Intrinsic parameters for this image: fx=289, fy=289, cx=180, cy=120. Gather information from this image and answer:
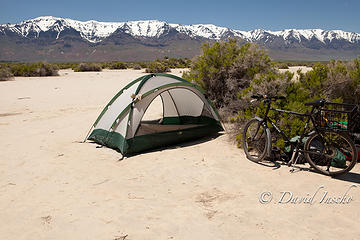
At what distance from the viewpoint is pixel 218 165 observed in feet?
19.2

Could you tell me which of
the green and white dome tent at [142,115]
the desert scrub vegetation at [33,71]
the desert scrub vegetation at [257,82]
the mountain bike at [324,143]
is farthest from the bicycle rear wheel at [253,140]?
the desert scrub vegetation at [33,71]

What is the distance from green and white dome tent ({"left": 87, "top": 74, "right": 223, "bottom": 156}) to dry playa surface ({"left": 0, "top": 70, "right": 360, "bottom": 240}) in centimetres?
30

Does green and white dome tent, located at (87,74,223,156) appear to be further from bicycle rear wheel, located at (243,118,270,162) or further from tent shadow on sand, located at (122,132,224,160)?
bicycle rear wheel, located at (243,118,270,162)

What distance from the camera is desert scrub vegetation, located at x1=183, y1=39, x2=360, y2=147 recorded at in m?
6.66

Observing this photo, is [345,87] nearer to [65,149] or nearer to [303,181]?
[303,181]

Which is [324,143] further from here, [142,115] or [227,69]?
[227,69]

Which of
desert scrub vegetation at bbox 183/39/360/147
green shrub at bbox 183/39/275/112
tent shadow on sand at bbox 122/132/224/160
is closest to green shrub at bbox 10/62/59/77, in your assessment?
desert scrub vegetation at bbox 183/39/360/147

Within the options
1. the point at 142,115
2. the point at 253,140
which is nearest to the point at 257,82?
the point at 253,140

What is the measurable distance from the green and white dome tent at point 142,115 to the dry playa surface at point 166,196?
30 centimetres

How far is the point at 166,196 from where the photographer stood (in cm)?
461

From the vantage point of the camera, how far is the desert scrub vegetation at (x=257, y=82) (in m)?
6.66

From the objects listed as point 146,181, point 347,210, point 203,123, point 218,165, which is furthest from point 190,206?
point 203,123

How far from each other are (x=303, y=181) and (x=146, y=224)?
110 inches

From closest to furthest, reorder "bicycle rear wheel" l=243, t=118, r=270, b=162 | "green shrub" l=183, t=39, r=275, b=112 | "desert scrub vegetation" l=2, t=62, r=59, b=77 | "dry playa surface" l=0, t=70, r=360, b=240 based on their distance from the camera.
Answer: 1. "dry playa surface" l=0, t=70, r=360, b=240
2. "bicycle rear wheel" l=243, t=118, r=270, b=162
3. "green shrub" l=183, t=39, r=275, b=112
4. "desert scrub vegetation" l=2, t=62, r=59, b=77
